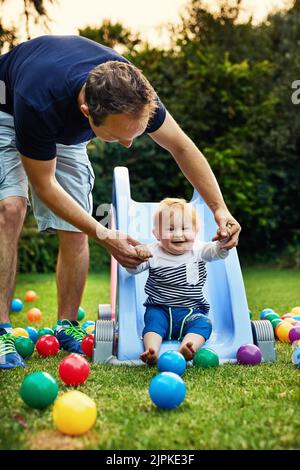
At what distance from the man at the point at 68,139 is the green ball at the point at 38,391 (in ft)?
2.40

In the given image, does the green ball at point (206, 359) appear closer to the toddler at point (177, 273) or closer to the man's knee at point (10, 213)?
the toddler at point (177, 273)

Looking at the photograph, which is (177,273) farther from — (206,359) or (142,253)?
(206,359)

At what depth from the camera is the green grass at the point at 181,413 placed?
1640 mm

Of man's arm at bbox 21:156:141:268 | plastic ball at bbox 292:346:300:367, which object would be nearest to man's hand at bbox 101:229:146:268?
man's arm at bbox 21:156:141:268

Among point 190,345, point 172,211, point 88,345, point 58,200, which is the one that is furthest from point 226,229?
point 88,345

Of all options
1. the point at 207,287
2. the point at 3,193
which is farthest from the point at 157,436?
the point at 207,287

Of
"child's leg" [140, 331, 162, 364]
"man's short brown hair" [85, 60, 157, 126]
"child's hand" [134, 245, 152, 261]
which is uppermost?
"man's short brown hair" [85, 60, 157, 126]

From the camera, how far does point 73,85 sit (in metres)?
2.39

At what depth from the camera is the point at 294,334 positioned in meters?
3.41

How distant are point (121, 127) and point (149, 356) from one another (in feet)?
3.50

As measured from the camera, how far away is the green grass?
1.64 meters

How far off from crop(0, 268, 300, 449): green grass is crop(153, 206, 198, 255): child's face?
70cm

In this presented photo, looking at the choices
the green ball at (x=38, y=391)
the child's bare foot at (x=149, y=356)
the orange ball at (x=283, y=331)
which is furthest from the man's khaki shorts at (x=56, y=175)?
the orange ball at (x=283, y=331)

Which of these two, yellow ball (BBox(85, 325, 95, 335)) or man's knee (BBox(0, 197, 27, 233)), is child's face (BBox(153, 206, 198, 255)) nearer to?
man's knee (BBox(0, 197, 27, 233))
